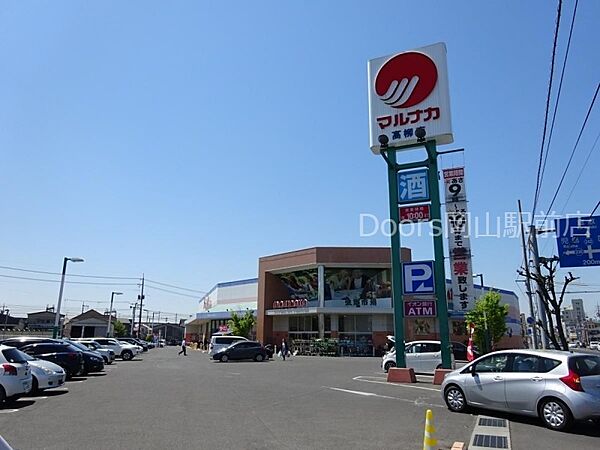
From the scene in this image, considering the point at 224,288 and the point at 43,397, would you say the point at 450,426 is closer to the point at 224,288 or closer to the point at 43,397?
the point at 43,397

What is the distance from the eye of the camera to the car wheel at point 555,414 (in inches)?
340

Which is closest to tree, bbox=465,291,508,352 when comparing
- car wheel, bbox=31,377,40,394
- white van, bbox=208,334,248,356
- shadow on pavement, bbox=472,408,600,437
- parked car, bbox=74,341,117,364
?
white van, bbox=208,334,248,356

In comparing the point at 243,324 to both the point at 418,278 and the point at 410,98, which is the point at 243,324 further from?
the point at 410,98

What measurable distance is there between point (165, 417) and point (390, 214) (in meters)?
10.9

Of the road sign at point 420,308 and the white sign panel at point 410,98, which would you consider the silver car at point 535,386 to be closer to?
the road sign at point 420,308

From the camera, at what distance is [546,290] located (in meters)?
19.7

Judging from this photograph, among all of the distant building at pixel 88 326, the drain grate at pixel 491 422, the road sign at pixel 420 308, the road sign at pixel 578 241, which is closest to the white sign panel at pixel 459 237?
the road sign at pixel 578 241

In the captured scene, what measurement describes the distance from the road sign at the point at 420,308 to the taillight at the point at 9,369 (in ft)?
39.5

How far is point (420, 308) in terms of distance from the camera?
17.9 meters

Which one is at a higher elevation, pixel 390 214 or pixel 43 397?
pixel 390 214

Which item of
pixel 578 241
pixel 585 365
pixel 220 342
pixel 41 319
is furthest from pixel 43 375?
pixel 41 319

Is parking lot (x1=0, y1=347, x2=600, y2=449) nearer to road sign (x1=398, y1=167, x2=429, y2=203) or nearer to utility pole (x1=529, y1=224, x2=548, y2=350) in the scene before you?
road sign (x1=398, y1=167, x2=429, y2=203)

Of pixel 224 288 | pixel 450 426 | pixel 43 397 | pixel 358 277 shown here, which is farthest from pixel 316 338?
pixel 450 426

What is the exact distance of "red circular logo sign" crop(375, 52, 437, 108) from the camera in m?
18.4
